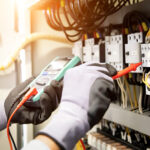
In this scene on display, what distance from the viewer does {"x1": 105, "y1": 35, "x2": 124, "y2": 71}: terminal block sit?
863mm

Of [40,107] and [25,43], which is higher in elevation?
[25,43]

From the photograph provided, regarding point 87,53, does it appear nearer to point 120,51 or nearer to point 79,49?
point 79,49

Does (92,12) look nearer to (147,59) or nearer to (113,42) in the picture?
(113,42)

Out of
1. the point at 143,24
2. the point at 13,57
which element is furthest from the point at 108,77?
the point at 13,57

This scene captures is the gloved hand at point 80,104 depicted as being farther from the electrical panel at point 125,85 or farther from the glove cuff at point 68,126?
the electrical panel at point 125,85

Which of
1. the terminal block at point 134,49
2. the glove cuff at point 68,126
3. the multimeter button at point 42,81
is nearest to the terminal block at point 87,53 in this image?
the terminal block at point 134,49

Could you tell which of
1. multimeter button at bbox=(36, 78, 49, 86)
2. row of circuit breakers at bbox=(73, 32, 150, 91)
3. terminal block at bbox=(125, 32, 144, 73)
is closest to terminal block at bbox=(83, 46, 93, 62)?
row of circuit breakers at bbox=(73, 32, 150, 91)

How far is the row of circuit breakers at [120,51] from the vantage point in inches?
30.3

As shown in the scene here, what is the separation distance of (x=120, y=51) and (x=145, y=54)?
0.14 meters

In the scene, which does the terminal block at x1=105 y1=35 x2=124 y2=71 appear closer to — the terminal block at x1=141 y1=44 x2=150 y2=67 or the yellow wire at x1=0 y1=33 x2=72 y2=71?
the terminal block at x1=141 y1=44 x2=150 y2=67

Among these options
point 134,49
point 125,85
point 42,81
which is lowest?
point 125,85

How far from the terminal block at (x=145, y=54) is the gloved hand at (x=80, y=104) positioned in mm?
244

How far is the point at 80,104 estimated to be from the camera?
1.58ft

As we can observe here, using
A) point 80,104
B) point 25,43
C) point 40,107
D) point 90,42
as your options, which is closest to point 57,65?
point 40,107
